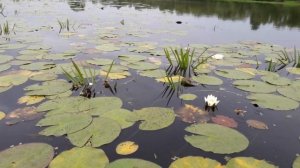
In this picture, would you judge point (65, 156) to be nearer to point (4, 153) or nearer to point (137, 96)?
point (4, 153)

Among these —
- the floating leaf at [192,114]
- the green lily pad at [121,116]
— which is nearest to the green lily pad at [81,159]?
the green lily pad at [121,116]

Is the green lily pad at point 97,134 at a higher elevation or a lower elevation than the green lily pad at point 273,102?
lower

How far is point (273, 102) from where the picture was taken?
3.47 metres

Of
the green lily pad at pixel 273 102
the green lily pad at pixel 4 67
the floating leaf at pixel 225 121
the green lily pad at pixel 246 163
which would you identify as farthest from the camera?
the green lily pad at pixel 4 67

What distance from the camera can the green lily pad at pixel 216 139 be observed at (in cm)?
249

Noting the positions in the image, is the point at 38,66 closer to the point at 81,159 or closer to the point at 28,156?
the point at 28,156

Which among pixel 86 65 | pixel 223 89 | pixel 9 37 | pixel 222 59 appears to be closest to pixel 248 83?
pixel 223 89

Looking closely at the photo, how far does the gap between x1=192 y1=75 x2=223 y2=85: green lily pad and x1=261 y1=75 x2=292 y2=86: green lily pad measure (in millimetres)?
720

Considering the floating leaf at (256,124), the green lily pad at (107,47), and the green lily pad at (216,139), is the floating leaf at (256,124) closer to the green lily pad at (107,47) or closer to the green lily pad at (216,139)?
the green lily pad at (216,139)

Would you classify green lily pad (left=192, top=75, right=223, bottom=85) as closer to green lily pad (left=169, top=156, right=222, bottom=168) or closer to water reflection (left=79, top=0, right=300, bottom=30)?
green lily pad (left=169, top=156, right=222, bottom=168)

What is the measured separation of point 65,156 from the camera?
2.25m

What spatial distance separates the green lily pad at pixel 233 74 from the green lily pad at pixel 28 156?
116 inches

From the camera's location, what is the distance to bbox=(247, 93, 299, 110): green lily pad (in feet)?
11.1

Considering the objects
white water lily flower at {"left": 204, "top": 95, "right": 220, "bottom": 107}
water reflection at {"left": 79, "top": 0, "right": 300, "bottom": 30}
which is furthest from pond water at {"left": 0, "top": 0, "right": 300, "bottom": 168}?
water reflection at {"left": 79, "top": 0, "right": 300, "bottom": 30}
